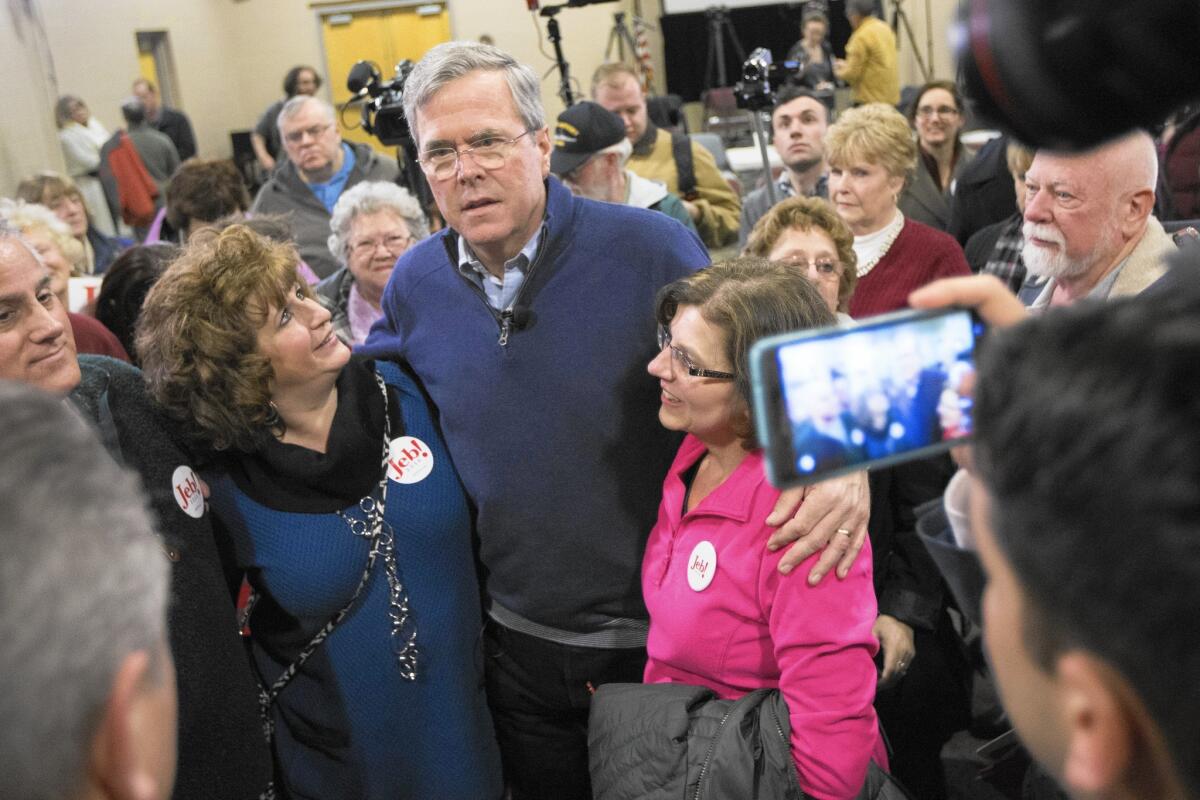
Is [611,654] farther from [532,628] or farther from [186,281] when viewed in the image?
[186,281]

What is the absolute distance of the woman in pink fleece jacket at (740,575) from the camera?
147 cm

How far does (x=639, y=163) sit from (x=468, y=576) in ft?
9.96

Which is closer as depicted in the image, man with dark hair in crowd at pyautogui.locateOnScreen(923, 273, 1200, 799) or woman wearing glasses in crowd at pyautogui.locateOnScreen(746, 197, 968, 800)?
man with dark hair in crowd at pyautogui.locateOnScreen(923, 273, 1200, 799)

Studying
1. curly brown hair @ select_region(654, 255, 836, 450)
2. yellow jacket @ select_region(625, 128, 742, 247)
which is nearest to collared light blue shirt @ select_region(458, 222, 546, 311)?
curly brown hair @ select_region(654, 255, 836, 450)

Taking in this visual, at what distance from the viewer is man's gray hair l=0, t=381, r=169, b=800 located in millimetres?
678

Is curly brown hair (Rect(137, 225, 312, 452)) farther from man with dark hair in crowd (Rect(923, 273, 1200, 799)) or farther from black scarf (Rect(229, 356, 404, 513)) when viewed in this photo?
man with dark hair in crowd (Rect(923, 273, 1200, 799))

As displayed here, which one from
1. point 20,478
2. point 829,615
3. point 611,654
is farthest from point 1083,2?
point 611,654

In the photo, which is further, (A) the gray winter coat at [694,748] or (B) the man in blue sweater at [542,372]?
(B) the man in blue sweater at [542,372]

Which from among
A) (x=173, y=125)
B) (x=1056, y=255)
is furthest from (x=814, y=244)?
(x=173, y=125)

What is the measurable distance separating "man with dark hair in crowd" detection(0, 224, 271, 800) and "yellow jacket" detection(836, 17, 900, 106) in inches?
252

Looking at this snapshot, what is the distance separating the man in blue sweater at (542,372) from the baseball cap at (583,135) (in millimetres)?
1668

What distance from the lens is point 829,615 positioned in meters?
1.48

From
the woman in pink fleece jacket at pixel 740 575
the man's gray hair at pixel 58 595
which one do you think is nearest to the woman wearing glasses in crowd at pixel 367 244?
the woman in pink fleece jacket at pixel 740 575

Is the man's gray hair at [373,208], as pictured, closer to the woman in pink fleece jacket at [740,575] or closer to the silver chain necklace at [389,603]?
the silver chain necklace at [389,603]
